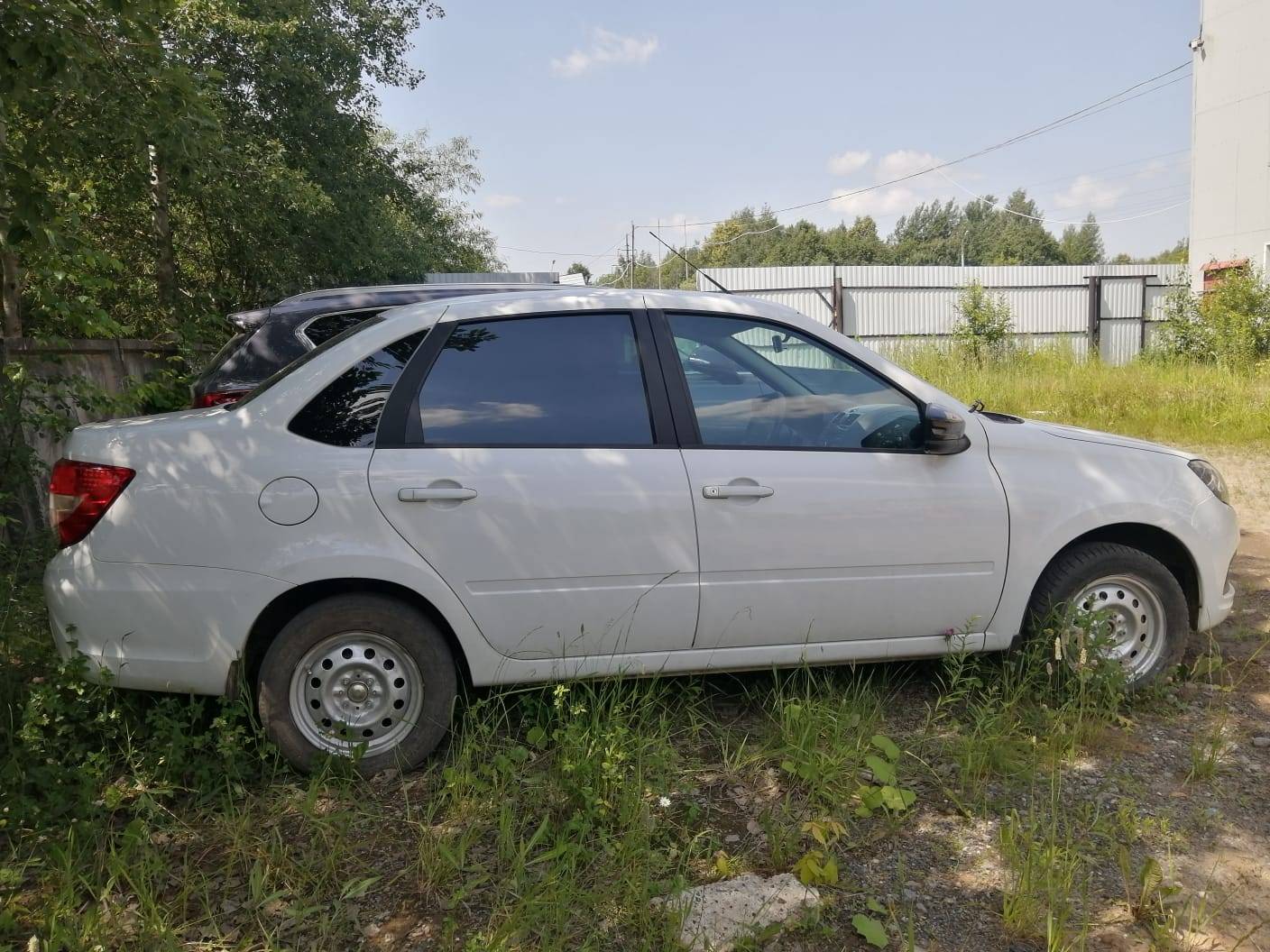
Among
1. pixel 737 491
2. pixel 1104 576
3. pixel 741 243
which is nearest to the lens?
pixel 737 491

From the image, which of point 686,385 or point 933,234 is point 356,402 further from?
point 933,234

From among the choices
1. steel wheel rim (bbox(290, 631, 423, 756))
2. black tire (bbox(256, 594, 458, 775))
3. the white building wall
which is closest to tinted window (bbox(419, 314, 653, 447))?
black tire (bbox(256, 594, 458, 775))

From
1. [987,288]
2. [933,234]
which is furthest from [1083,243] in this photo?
[987,288]

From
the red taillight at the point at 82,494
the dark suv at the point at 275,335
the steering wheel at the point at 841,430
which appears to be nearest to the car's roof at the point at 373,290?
the dark suv at the point at 275,335

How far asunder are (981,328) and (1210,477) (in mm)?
16083

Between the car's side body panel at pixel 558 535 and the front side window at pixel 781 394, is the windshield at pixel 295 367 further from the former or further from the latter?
the front side window at pixel 781 394

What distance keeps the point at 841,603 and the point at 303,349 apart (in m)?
4.20

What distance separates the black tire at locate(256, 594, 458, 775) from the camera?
3248 mm

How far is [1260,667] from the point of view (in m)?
4.45

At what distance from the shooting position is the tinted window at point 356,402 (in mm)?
3350

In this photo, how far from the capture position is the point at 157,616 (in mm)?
3209

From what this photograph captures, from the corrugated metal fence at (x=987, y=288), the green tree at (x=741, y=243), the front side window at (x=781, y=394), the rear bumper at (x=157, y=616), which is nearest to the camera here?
the rear bumper at (x=157, y=616)

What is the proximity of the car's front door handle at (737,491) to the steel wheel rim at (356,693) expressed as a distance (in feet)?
3.98

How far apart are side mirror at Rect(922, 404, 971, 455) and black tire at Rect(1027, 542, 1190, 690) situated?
2.29 ft
